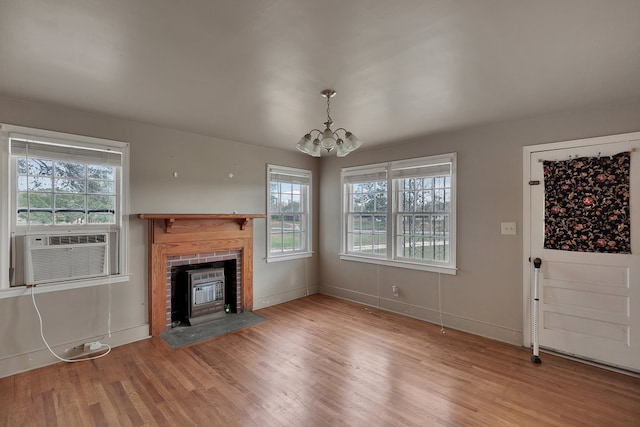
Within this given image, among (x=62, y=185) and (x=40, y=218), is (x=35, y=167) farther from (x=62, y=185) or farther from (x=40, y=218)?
(x=40, y=218)

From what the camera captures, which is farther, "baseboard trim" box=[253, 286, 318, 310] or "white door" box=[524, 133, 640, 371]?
"baseboard trim" box=[253, 286, 318, 310]

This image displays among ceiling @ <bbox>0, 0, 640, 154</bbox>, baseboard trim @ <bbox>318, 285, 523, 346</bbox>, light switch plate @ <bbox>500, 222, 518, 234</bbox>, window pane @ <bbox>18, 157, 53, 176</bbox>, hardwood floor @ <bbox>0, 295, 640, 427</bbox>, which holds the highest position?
ceiling @ <bbox>0, 0, 640, 154</bbox>

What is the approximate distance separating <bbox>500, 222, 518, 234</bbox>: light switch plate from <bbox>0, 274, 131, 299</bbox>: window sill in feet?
13.9

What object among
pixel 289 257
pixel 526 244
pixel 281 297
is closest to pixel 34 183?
pixel 289 257

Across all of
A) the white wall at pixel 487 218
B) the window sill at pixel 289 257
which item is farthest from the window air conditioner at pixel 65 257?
the white wall at pixel 487 218

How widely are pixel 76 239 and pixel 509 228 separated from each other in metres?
4.58

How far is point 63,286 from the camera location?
2.98m

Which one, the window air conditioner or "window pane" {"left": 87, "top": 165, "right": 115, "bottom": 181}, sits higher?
"window pane" {"left": 87, "top": 165, "right": 115, "bottom": 181}

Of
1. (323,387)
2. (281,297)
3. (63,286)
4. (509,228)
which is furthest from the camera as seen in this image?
(281,297)

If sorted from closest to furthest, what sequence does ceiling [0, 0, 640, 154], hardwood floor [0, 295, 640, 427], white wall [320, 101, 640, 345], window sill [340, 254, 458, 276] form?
ceiling [0, 0, 640, 154] < hardwood floor [0, 295, 640, 427] < white wall [320, 101, 640, 345] < window sill [340, 254, 458, 276]

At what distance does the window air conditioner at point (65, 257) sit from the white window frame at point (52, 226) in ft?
0.20

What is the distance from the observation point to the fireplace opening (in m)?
3.91

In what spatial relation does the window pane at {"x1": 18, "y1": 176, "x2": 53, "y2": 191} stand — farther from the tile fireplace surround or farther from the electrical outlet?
the electrical outlet

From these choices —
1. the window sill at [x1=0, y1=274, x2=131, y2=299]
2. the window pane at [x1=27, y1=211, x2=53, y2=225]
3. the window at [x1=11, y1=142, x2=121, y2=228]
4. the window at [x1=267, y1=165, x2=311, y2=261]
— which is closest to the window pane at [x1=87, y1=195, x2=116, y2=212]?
the window at [x1=11, y1=142, x2=121, y2=228]
